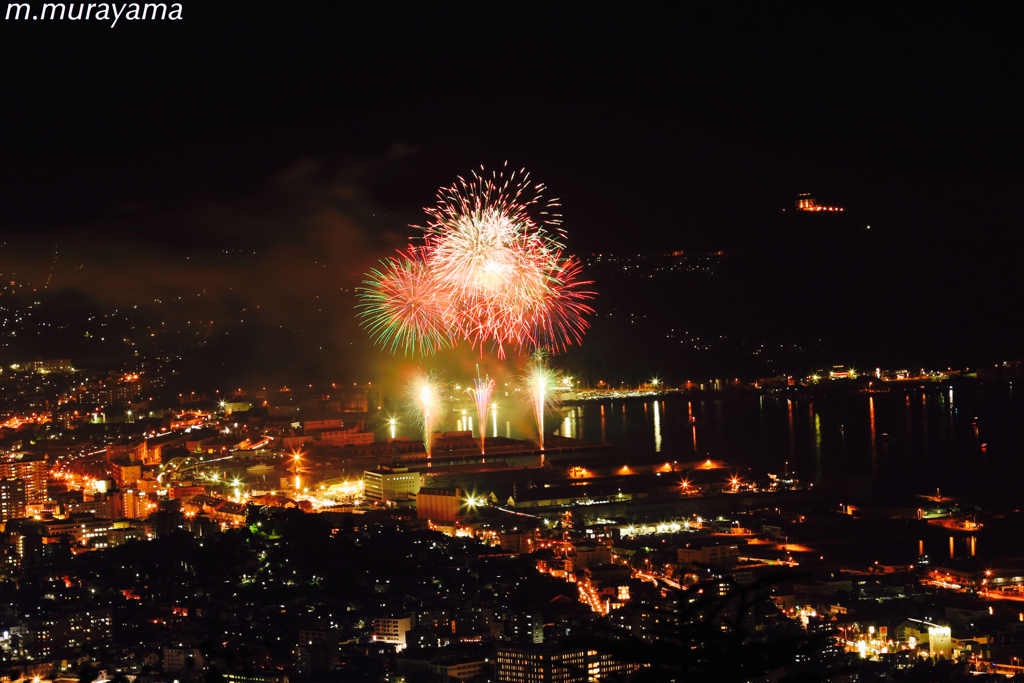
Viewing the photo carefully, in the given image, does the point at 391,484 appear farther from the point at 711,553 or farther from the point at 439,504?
the point at 711,553

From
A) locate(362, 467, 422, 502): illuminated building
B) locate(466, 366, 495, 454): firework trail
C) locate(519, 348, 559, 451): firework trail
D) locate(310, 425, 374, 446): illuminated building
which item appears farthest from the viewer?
locate(519, 348, 559, 451): firework trail

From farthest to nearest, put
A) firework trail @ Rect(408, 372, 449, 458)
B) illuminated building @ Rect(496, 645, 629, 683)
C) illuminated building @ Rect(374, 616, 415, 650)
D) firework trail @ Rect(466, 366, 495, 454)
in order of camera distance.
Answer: firework trail @ Rect(408, 372, 449, 458), firework trail @ Rect(466, 366, 495, 454), illuminated building @ Rect(374, 616, 415, 650), illuminated building @ Rect(496, 645, 629, 683)

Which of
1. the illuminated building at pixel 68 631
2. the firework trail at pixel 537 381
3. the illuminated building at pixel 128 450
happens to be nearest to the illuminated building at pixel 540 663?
the illuminated building at pixel 68 631

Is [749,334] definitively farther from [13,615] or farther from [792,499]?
[13,615]

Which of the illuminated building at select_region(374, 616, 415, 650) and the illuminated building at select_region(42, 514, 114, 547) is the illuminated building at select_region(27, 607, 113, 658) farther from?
the illuminated building at select_region(42, 514, 114, 547)

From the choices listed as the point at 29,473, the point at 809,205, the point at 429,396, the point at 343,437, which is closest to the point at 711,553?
the point at 29,473

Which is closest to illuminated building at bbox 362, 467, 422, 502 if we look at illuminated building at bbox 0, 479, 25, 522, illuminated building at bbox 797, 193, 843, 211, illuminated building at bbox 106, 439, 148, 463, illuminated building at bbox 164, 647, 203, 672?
illuminated building at bbox 106, 439, 148, 463

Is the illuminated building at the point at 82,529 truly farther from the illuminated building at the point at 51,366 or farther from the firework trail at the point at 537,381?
the firework trail at the point at 537,381

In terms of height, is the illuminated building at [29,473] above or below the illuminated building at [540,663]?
above
